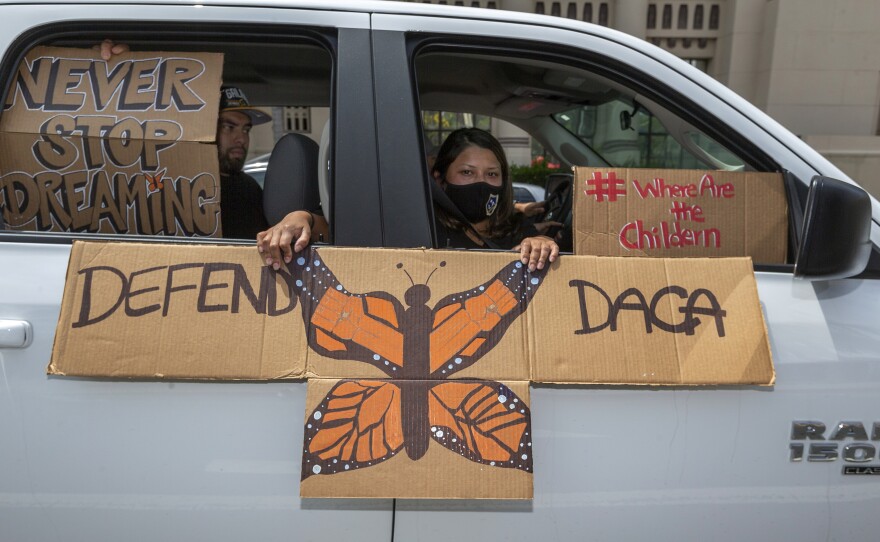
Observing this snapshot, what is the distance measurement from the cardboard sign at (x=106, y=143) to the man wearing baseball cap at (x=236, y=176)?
358 mm

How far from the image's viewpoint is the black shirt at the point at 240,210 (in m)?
2.05

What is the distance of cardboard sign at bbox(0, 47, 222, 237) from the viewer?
153cm

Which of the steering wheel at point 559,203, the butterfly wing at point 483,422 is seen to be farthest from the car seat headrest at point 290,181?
the steering wheel at point 559,203

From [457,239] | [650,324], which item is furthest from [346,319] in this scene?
[650,324]

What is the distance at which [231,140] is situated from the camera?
2.43 m

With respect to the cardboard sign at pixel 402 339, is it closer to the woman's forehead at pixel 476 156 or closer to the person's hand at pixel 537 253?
the person's hand at pixel 537 253

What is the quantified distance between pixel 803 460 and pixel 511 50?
4.04ft

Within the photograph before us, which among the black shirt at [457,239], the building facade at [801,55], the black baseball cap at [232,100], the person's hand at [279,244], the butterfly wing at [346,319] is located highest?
the building facade at [801,55]

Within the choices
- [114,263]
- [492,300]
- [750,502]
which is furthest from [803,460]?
[114,263]

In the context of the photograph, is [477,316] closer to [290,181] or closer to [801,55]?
[290,181]

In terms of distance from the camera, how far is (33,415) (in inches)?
53.6

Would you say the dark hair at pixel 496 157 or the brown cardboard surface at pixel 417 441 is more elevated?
the dark hair at pixel 496 157

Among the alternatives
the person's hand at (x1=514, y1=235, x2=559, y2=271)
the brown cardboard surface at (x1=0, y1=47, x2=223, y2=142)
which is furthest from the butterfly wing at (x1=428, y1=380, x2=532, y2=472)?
the brown cardboard surface at (x1=0, y1=47, x2=223, y2=142)

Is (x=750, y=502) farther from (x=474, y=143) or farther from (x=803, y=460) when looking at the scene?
(x=474, y=143)
